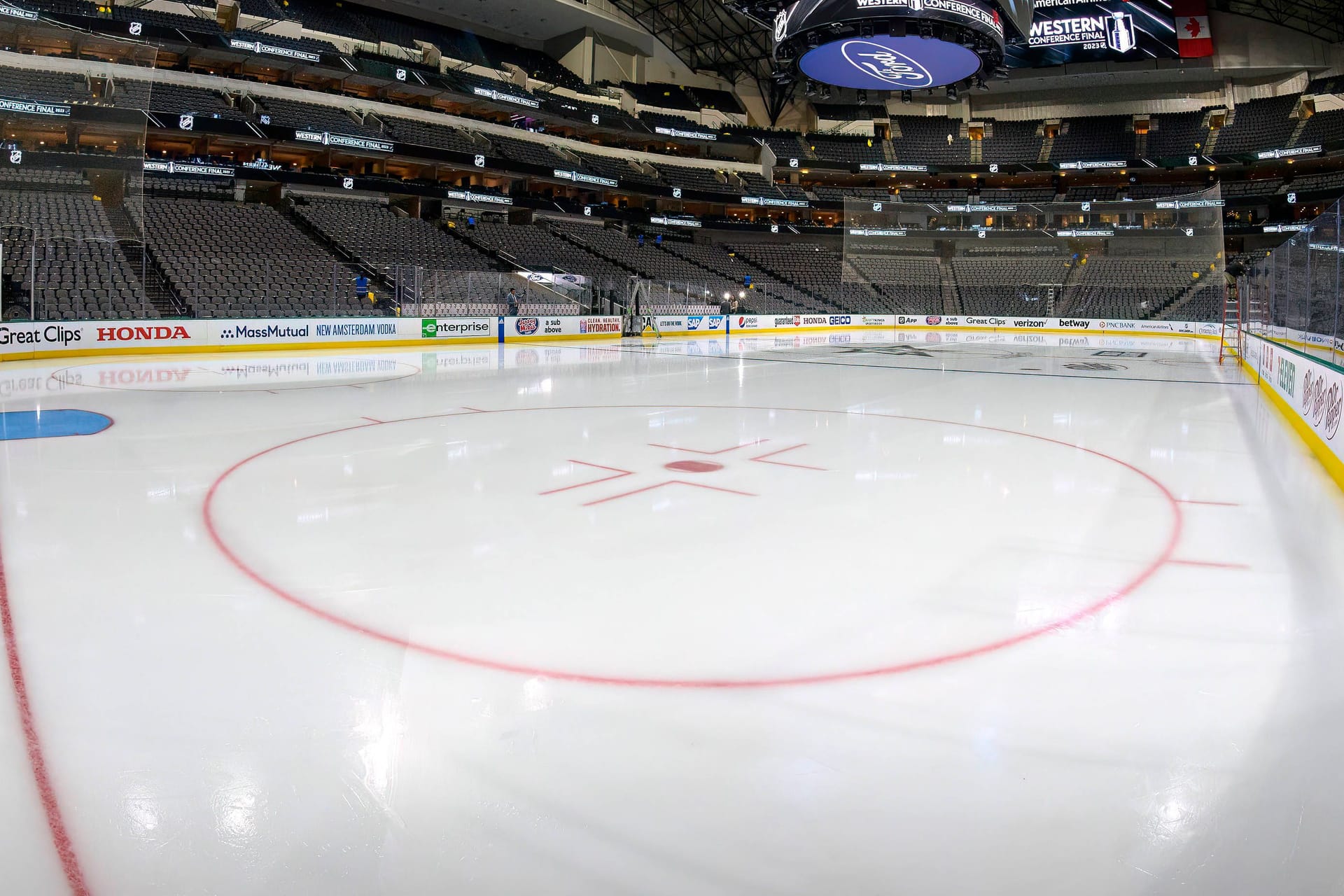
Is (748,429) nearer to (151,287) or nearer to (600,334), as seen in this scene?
(151,287)

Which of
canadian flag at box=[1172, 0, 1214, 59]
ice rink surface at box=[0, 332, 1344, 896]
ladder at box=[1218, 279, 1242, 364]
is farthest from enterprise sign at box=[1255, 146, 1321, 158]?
ice rink surface at box=[0, 332, 1344, 896]

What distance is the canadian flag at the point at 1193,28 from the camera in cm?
4353

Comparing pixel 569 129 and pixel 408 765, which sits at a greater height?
pixel 569 129

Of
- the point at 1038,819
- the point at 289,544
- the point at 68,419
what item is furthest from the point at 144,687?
the point at 68,419

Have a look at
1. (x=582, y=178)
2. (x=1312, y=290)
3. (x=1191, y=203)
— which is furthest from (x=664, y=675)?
(x=582, y=178)

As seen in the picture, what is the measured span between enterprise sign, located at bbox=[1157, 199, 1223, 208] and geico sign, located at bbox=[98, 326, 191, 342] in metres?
29.5

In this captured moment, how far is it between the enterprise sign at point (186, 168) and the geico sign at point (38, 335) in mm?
14162

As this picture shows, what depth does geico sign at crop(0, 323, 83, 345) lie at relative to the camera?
15.7m

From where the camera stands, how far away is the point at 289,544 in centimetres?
484

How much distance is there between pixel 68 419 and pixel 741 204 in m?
42.3

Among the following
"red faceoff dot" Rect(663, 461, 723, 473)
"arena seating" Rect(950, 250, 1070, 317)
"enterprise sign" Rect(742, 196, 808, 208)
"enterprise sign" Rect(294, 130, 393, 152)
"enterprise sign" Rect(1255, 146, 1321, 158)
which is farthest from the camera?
"enterprise sign" Rect(742, 196, 808, 208)

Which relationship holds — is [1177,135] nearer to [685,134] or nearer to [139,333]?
[685,134]

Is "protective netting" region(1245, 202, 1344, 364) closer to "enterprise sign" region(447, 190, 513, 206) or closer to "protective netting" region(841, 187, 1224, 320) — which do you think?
"protective netting" region(841, 187, 1224, 320)

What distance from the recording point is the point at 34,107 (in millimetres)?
13156
